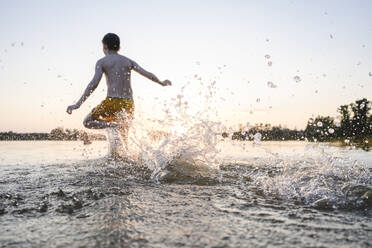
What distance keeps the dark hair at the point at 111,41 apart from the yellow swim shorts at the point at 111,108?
98 centimetres

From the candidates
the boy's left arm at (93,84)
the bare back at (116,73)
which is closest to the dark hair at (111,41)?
the bare back at (116,73)

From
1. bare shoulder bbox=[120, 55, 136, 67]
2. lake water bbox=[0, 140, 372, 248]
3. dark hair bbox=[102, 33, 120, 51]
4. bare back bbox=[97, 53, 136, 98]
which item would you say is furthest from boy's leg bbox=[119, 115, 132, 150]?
lake water bbox=[0, 140, 372, 248]

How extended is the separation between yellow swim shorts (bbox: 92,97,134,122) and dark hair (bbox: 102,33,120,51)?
0.98 meters

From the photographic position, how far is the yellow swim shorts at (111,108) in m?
5.81

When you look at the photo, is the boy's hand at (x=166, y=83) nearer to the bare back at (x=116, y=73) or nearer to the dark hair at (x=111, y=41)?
the bare back at (x=116, y=73)

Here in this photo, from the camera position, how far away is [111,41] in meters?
5.85

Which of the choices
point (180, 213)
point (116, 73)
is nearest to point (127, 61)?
point (116, 73)

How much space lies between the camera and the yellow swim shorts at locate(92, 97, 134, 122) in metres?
5.81

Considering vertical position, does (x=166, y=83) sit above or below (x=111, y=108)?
above

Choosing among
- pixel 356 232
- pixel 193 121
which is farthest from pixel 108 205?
pixel 193 121

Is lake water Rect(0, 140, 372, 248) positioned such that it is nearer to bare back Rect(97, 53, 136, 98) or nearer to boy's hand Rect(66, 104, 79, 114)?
boy's hand Rect(66, 104, 79, 114)

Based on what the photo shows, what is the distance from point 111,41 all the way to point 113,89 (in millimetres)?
901

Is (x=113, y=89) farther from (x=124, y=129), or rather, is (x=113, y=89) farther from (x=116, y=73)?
(x=124, y=129)

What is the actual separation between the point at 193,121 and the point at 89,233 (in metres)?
3.47
